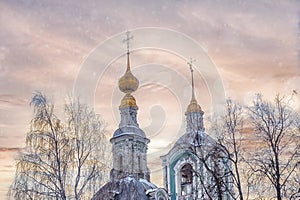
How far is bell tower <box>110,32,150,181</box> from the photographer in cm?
3125

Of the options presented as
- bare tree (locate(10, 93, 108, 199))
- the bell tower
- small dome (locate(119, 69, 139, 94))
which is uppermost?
small dome (locate(119, 69, 139, 94))

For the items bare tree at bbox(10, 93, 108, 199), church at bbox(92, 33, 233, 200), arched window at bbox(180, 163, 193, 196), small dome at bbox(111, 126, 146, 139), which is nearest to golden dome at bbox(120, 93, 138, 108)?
church at bbox(92, 33, 233, 200)

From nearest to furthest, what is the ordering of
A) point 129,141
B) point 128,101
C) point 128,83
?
point 129,141 < point 128,101 < point 128,83

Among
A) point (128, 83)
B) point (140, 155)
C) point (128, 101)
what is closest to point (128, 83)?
point (128, 83)

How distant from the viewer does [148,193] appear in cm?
2767

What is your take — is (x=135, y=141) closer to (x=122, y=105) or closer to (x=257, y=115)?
(x=122, y=105)

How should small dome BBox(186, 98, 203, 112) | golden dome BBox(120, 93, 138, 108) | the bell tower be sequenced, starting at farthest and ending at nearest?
1. small dome BBox(186, 98, 203, 112)
2. golden dome BBox(120, 93, 138, 108)
3. the bell tower

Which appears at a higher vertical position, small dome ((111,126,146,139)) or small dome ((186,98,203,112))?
small dome ((186,98,203,112))

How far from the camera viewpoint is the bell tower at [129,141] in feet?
103

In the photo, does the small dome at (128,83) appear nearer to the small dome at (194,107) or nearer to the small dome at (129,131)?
the small dome at (129,131)

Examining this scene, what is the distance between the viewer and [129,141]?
105 feet

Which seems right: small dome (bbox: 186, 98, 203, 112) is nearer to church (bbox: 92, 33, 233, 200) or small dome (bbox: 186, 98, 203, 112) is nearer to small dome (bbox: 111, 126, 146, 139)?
church (bbox: 92, 33, 233, 200)

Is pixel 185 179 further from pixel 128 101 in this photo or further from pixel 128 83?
pixel 128 83

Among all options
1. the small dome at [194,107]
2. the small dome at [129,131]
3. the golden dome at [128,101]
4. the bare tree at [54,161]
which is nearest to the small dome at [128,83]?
the golden dome at [128,101]
